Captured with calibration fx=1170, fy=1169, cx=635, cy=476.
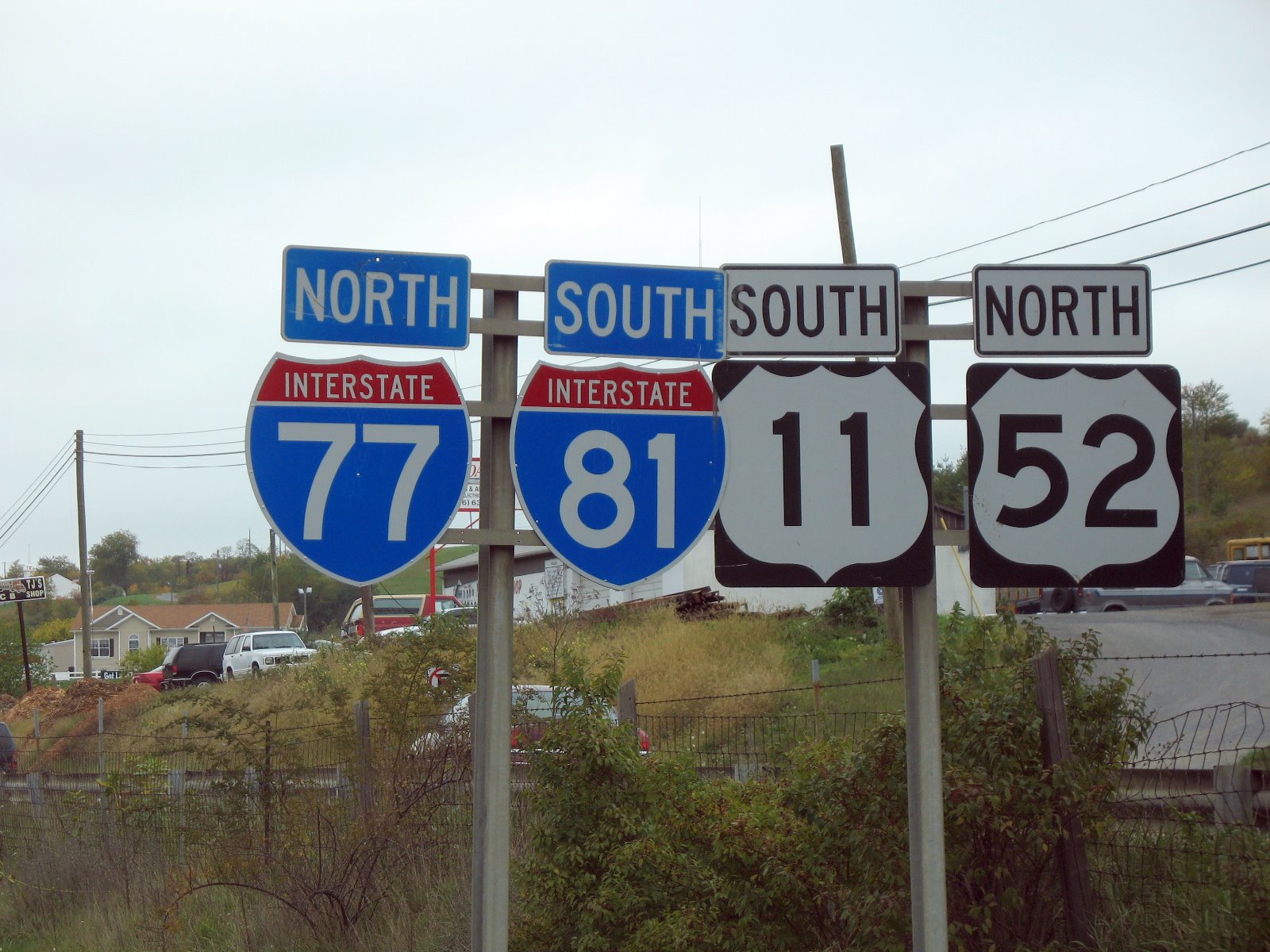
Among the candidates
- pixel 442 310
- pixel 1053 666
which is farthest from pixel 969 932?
pixel 442 310

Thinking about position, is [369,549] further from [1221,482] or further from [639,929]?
[1221,482]

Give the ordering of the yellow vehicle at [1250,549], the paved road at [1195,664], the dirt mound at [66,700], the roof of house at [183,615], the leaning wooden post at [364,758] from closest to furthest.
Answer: the leaning wooden post at [364,758], the paved road at [1195,664], the dirt mound at [66,700], the yellow vehicle at [1250,549], the roof of house at [183,615]

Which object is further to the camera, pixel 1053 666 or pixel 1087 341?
pixel 1053 666

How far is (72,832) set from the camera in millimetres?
9188

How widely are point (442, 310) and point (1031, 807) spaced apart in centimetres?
268

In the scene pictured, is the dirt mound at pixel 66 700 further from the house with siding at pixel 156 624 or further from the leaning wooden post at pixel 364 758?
the house with siding at pixel 156 624

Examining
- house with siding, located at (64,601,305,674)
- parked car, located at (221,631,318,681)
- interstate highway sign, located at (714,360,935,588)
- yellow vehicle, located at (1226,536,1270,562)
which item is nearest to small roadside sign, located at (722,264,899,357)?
interstate highway sign, located at (714,360,935,588)

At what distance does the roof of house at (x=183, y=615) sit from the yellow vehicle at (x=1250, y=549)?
70779 mm

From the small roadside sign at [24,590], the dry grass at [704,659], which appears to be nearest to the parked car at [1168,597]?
the dry grass at [704,659]

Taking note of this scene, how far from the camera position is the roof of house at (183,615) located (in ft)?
306

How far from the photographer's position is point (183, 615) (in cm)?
9650

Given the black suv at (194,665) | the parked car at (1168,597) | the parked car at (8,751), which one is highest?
the parked car at (1168,597)

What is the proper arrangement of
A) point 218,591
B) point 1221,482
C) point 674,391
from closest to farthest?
point 674,391
point 1221,482
point 218,591

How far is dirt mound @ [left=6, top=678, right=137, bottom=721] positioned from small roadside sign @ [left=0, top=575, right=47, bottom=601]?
306 centimetres
